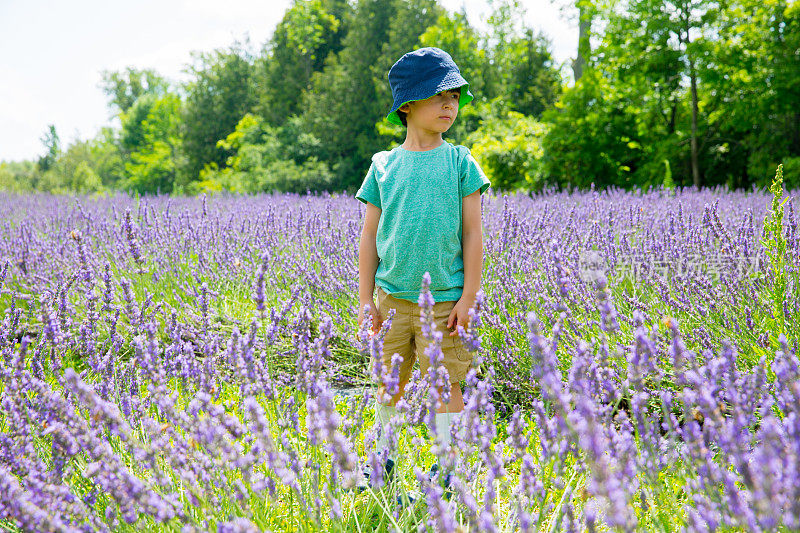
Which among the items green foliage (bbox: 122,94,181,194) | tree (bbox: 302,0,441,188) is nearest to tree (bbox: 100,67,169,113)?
green foliage (bbox: 122,94,181,194)

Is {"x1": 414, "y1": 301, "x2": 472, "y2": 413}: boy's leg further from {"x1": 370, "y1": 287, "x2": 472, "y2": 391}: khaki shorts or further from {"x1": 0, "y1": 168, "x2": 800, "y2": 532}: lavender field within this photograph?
{"x1": 0, "y1": 168, "x2": 800, "y2": 532}: lavender field

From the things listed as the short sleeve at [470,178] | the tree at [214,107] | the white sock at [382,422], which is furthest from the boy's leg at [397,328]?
the tree at [214,107]

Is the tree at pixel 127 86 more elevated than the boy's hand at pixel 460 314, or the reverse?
the tree at pixel 127 86

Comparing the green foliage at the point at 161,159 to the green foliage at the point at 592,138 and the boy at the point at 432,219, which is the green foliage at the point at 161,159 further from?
the boy at the point at 432,219

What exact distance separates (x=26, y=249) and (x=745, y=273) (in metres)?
4.64

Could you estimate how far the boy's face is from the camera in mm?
1949

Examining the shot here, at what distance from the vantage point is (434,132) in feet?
6.63

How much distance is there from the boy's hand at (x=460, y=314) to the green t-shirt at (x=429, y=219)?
6 centimetres

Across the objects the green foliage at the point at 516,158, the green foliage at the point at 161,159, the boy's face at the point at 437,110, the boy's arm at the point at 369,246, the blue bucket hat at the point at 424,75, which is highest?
the green foliage at the point at 161,159

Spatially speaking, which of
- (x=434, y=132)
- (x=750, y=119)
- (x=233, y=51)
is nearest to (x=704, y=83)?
(x=750, y=119)

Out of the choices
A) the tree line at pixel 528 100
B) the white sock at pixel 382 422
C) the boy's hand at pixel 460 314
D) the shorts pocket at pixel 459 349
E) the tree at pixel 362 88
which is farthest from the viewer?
the tree at pixel 362 88

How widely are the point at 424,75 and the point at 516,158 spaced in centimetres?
889

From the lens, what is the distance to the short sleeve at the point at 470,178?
1932 mm

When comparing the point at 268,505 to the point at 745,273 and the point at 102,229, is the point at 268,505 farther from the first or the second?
the point at 102,229
